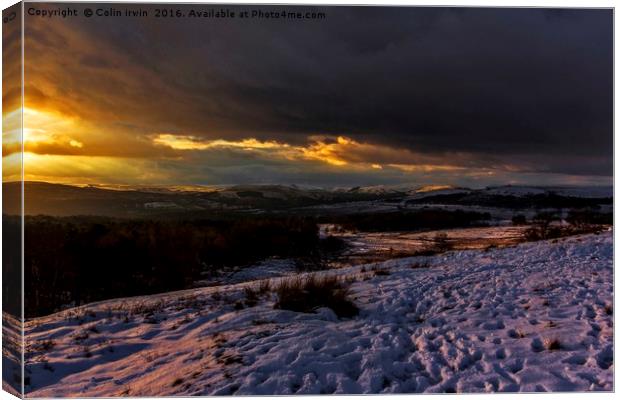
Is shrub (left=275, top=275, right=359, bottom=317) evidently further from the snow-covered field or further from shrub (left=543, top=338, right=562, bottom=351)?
shrub (left=543, top=338, right=562, bottom=351)

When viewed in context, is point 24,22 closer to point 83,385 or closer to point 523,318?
point 83,385

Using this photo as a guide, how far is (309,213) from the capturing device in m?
7.08

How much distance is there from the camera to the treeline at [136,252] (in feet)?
23.3

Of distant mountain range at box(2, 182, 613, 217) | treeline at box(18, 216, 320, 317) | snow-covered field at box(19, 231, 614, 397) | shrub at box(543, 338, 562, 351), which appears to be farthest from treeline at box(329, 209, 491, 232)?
shrub at box(543, 338, 562, 351)

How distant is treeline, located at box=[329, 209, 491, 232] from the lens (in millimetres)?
7945

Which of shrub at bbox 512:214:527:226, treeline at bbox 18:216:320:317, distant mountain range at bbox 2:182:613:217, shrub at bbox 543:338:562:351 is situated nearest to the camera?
shrub at bbox 543:338:562:351

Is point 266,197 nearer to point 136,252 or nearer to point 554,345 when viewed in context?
point 554,345

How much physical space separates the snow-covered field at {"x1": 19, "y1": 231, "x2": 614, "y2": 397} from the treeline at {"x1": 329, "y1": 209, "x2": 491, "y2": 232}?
1.54 m

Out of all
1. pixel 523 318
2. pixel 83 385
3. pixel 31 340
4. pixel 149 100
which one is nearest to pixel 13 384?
pixel 31 340

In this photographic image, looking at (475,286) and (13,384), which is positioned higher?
(475,286)

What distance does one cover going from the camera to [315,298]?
596cm

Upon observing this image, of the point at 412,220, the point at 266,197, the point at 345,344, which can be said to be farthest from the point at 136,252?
the point at 345,344

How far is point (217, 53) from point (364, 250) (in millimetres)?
6444

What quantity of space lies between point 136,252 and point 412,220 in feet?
17.9
